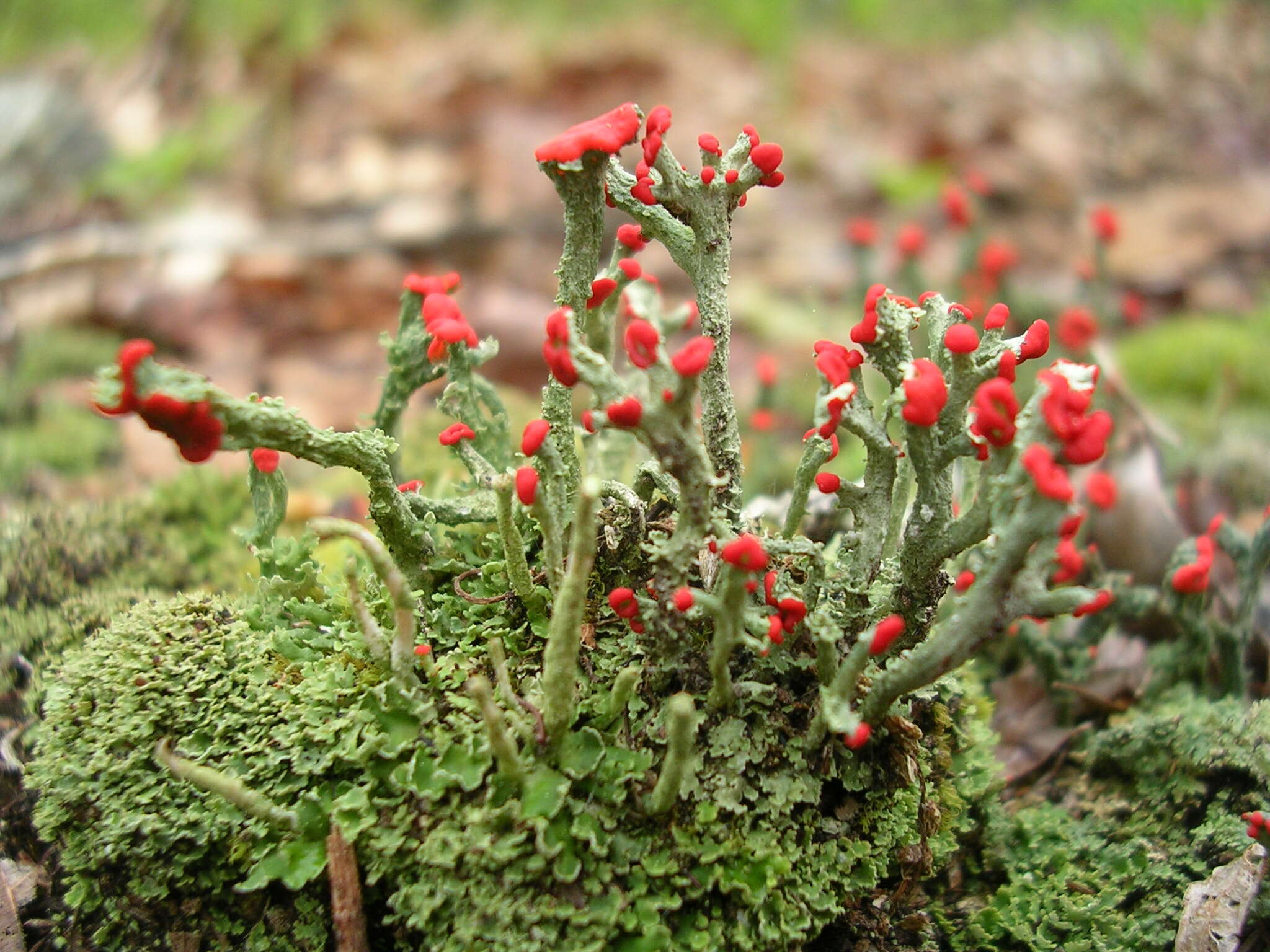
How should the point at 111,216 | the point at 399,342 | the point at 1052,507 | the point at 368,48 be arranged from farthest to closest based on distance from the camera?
the point at 368,48
the point at 111,216
the point at 399,342
the point at 1052,507

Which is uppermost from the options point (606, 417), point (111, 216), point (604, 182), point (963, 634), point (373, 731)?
point (111, 216)

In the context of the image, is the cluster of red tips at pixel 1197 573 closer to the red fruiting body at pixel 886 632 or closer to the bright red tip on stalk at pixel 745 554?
the red fruiting body at pixel 886 632

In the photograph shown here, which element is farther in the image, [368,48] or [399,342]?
[368,48]

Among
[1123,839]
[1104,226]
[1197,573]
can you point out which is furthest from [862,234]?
[1123,839]

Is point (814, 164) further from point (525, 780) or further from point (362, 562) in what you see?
point (525, 780)

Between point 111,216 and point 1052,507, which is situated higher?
point 111,216

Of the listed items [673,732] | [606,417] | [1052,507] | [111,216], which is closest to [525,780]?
[673,732]

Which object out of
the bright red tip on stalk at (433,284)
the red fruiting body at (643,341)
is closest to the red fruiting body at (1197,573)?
the red fruiting body at (643,341)

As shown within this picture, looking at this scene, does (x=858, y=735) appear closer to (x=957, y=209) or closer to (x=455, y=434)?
(x=455, y=434)
